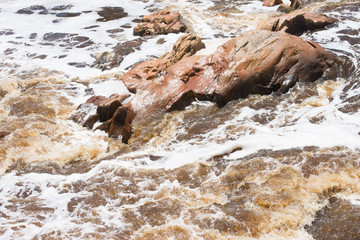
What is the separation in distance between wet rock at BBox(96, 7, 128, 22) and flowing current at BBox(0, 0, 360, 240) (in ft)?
29.8

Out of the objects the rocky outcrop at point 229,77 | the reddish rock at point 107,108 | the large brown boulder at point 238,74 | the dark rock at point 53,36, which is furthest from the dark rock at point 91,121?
the dark rock at point 53,36

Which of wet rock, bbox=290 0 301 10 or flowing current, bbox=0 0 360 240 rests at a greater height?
wet rock, bbox=290 0 301 10

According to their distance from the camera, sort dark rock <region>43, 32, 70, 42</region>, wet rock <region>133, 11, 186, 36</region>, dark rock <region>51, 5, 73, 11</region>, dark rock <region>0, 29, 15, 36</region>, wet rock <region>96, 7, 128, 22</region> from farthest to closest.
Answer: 1. dark rock <region>51, 5, 73, 11</region>
2. wet rock <region>96, 7, 128, 22</region>
3. dark rock <region>0, 29, 15, 36</region>
4. dark rock <region>43, 32, 70, 42</region>
5. wet rock <region>133, 11, 186, 36</region>

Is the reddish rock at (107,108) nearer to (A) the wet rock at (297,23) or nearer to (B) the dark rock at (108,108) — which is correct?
(B) the dark rock at (108,108)

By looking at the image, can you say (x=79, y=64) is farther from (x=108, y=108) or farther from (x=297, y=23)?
(x=297, y=23)

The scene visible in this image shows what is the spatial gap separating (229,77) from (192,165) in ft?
9.85

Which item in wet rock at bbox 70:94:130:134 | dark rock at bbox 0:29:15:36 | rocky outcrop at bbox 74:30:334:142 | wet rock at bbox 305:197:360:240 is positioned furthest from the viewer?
dark rock at bbox 0:29:15:36

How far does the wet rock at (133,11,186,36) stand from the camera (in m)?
14.5

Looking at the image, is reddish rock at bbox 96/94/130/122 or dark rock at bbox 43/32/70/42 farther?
dark rock at bbox 43/32/70/42

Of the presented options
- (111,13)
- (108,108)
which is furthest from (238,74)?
(111,13)

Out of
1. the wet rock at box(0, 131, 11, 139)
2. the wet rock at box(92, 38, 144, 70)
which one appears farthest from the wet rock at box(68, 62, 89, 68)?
the wet rock at box(0, 131, 11, 139)

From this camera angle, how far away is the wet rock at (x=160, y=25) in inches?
571

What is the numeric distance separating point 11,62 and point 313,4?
49.2ft

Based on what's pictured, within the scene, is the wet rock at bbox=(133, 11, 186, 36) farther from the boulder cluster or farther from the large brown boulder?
the large brown boulder
